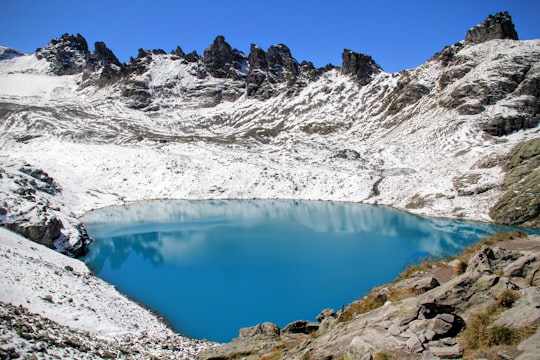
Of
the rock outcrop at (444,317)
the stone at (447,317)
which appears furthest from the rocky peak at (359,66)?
the stone at (447,317)

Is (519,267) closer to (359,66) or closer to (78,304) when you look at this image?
(78,304)

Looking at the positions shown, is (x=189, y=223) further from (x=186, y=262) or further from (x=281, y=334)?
(x=281, y=334)

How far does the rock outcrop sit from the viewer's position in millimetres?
9109

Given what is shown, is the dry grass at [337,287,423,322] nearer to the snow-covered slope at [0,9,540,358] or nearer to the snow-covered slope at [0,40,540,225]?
the snow-covered slope at [0,9,540,358]

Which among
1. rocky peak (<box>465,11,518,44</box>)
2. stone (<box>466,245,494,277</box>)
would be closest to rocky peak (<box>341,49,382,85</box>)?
rocky peak (<box>465,11,518,44</box>)

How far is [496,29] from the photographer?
134 m

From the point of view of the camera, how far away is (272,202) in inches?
3142

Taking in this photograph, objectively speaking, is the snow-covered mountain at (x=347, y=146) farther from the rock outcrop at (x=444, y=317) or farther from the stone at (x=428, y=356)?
the stone at (x=428, y=356)

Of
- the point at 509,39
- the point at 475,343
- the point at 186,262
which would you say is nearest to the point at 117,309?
the point at 186,262

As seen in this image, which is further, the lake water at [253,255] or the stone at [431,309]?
the lake water at [253,255]

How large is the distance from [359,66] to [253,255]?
159 metres

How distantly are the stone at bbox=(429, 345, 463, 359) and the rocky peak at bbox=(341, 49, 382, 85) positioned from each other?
175193 millimetres

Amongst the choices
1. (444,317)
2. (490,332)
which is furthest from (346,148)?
(490,332)

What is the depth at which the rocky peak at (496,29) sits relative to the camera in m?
134
